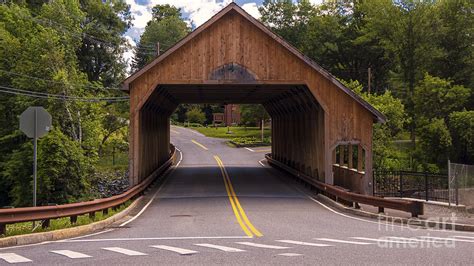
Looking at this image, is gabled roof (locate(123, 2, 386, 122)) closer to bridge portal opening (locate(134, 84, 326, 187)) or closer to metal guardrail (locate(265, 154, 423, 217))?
bridge portal opening (locate(134, 84, 326, 187))

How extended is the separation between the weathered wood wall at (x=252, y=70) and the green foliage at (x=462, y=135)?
78.4 feet


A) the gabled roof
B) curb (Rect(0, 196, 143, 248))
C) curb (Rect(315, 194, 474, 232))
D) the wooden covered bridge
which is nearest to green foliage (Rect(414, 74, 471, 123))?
the wooden covered bridge

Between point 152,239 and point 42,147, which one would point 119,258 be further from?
point 42,147

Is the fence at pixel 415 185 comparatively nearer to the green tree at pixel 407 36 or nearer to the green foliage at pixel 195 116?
the green tree at pixel 407 36

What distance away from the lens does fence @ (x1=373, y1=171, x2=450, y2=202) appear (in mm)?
22516

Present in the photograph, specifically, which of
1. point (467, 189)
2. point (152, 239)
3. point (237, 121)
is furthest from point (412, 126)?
point (237, 121)

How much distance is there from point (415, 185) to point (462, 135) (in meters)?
20.1

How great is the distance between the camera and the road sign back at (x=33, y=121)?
13242 mm

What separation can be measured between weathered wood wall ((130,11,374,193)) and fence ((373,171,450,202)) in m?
2.52

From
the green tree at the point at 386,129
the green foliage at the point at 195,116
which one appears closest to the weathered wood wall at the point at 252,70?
the green tree at the point at 386,129

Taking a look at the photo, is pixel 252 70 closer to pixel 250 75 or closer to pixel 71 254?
pixel 250 75

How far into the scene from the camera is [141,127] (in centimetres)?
2502

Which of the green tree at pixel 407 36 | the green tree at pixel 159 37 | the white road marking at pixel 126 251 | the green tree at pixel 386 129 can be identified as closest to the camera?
the white road marking at pixel 126 251

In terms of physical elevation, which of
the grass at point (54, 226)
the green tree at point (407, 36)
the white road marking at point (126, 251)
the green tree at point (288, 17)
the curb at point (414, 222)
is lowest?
the curb at point (414, 222)
